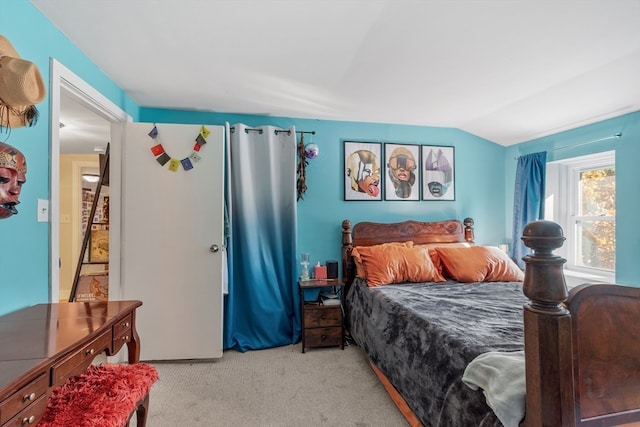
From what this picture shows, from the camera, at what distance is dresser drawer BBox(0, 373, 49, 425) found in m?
0.77

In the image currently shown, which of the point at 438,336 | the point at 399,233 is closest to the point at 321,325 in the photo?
the point at 399,233

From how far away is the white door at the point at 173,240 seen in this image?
2.43 m

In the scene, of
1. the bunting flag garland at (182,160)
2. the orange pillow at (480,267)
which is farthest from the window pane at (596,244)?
the bunting flag garland at (182,160)

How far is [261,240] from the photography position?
9.35 feet

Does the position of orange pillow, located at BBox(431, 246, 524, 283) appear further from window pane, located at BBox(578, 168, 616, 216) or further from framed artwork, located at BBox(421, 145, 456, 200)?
window pane, located at BBox(578, 168, 616, 216)

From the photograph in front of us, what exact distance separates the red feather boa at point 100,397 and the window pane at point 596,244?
12.4 ft

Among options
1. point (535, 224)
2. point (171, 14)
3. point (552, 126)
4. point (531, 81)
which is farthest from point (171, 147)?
point (552, 126)

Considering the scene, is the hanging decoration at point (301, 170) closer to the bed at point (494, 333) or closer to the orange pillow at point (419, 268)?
the bed at point (494, 333)

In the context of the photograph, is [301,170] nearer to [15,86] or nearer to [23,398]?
[15,86]

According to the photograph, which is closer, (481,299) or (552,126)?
(481,299)

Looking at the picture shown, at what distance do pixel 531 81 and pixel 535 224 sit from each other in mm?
2020

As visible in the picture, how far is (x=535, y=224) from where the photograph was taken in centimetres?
84

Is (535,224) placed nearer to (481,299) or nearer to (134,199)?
(481,299)

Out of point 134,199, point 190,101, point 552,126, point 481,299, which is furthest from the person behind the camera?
point 552,126
